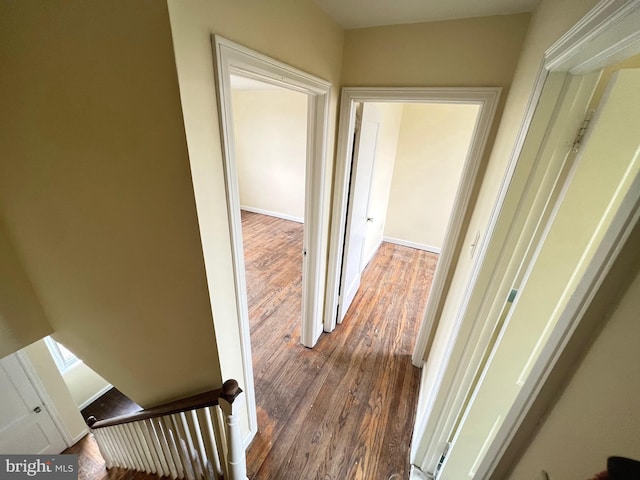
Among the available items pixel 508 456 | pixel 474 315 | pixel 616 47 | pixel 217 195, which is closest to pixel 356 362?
pixel 474 315

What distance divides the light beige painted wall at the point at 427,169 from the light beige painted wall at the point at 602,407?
3252 mm

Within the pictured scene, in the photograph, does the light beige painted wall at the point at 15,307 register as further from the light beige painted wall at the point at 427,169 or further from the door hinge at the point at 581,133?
the light beige painted wall at the point at 427,169

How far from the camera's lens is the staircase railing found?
1137mm

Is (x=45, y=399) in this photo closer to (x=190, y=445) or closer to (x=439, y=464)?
(x=190, y=445)

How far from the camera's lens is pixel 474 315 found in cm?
112

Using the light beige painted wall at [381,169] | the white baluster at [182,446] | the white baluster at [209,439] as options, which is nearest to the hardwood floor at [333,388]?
the white baluster at [209,439]

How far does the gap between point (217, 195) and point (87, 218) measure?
0.70 metres

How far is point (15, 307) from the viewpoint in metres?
1.67

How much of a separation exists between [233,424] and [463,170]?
6.04 ft

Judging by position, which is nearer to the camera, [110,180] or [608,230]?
[608,230]

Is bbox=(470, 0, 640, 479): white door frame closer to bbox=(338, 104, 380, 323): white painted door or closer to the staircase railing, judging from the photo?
the staircase railing

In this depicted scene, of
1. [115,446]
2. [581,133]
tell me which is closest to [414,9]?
[581,133]

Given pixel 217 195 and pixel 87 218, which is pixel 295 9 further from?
pixel 87 218

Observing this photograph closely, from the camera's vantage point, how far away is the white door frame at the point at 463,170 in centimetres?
136
